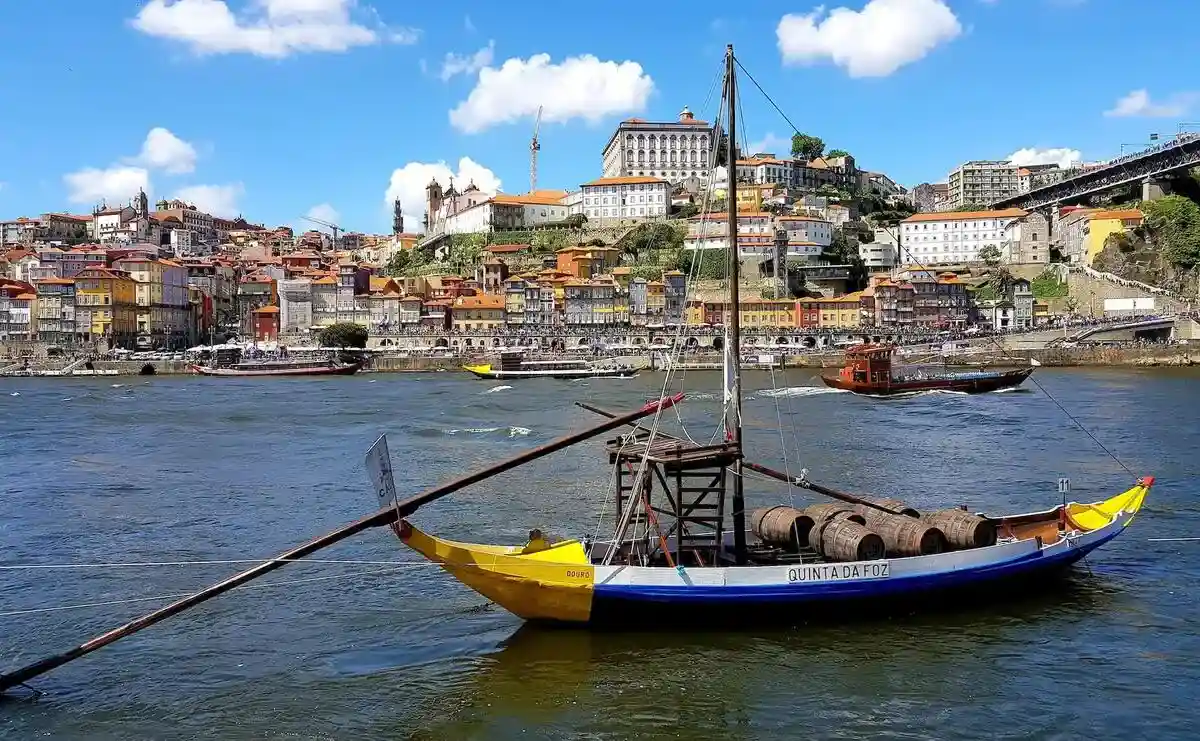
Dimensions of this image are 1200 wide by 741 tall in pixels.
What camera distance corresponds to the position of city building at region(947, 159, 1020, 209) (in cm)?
14350

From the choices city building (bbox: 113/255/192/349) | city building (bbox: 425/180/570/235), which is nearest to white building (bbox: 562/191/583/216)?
city building (bbox: 425/180/570/235)

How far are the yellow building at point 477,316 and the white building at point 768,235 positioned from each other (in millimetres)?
22270

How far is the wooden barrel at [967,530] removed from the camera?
14.5 metres

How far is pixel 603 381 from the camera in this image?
73.8m

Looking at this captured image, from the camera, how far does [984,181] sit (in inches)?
5674

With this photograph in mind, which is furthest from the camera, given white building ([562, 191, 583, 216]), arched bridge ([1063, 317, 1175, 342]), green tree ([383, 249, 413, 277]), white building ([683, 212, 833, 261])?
green tree ([383, 249, 413, 277])

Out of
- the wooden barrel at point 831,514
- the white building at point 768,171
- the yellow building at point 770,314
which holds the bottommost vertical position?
the wooden barrel at point 831,514

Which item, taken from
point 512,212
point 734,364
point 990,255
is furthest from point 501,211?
point 734,364

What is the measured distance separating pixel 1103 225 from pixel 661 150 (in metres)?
59.2

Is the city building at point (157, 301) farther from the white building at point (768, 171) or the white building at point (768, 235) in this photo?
the white building at point (768, 171)

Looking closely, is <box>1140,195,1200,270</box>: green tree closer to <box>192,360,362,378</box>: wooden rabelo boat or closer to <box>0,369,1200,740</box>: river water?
<box>0,369,1200,740</box>: river water

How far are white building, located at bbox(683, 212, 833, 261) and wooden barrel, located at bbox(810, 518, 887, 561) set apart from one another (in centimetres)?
9368

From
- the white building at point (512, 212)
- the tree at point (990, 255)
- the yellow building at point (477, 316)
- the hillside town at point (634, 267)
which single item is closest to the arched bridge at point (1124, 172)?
the hillside town at point (634, 267)

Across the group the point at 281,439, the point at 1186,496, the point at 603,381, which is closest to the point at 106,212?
the point at 603,381
